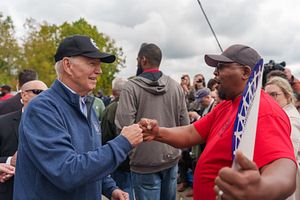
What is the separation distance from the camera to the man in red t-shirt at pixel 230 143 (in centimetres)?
121

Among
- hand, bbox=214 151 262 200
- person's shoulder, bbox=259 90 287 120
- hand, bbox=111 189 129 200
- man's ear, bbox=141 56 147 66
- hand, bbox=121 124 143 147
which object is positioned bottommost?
hand, bbox=111 189 129 200

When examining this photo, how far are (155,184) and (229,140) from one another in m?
1.99

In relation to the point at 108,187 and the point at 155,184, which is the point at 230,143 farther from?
the point at 155,184

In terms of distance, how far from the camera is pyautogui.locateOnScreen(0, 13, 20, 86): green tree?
3838cm

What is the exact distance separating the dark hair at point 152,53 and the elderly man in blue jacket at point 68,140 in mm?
1518

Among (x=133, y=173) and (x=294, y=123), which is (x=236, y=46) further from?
(x=133, y=173)

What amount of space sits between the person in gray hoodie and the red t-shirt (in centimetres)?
111

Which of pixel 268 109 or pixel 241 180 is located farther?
pixel 268 109

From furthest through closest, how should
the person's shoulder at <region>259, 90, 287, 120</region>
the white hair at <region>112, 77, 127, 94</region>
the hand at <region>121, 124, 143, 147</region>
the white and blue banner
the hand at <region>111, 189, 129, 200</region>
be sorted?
1. the white hair at <region>112, 77, 127, 94</region>
2. the hand at <region>111, 189, 129, 200</region>
3. the hand at <region>121, 124, 143, 147</region>
4. the person's shoulder at <region>259, 90, 287, 120</region>
5. the white and blue banner

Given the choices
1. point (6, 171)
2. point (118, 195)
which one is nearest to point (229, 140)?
point (118, 195)

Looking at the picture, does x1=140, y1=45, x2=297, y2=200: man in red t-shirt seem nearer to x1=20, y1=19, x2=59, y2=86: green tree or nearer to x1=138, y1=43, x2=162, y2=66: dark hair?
x1=138, y1=43, x2=162, y2=66: dark hair

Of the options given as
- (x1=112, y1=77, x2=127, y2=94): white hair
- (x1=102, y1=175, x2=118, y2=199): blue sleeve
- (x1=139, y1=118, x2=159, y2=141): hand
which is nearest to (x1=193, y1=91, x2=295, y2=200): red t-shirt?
(x1=139, y1=118, x2=159, y2=141): hand

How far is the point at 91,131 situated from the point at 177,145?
810mm

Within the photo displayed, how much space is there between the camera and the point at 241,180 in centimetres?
118
